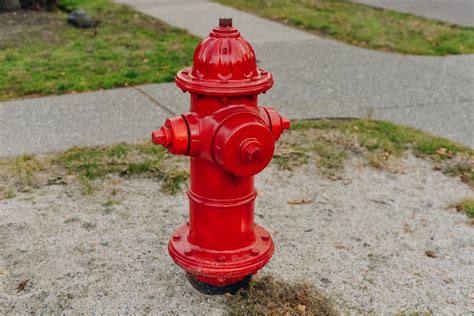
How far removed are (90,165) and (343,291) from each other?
1.90 meters

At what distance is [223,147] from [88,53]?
4840 millimetres

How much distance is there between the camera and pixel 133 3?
10094 mm

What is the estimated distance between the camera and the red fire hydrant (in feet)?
7.31

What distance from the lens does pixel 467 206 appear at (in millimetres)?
3498

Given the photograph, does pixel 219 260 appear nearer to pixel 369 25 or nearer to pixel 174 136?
pixel 174 136

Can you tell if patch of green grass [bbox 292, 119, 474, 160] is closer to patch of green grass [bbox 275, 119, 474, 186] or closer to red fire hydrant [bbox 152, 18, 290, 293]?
patch of green grass [bbox 275, 119, 474, 186]

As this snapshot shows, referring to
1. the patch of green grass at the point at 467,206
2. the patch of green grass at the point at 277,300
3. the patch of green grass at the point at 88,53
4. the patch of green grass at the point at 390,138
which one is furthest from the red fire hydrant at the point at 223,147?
the patch of green grass at the point at 88,53

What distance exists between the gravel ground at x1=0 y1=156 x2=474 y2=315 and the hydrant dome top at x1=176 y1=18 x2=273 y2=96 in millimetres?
974

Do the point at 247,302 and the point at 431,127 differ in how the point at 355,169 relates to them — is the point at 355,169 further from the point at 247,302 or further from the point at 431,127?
the point at 247,302

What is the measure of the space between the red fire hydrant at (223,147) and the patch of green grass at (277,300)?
13cm

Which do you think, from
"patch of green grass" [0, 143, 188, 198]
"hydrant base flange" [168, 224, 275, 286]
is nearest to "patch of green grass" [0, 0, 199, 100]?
"patch of green grass" [0, 143, 188, 198]

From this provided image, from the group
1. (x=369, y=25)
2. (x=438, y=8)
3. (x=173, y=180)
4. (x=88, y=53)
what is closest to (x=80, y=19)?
(x=88, y=53)

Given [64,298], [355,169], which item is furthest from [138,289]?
[355,169]

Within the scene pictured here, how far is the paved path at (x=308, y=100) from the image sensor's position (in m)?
4.49
